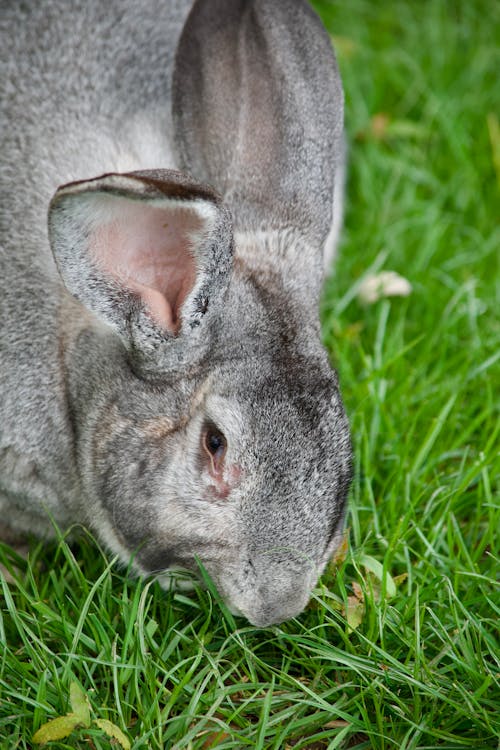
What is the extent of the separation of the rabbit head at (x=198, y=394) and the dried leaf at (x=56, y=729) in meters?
0.62

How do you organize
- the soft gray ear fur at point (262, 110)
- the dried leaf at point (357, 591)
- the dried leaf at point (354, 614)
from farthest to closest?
1. the soft gray ear fur at point (262, 110)
2. the dried leaf at point (357, 591)
3. the dried leaf at point (354, 614)

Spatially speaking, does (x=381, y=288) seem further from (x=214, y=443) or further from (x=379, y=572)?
(x=214, y=443)

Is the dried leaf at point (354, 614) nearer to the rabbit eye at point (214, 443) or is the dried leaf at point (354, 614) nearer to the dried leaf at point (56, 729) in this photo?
the rabbit eye at point (214, 443)

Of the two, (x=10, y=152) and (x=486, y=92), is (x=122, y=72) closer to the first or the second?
(x=10, y=152)

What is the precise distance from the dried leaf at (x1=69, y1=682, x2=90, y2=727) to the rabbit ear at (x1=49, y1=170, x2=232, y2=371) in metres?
1.10

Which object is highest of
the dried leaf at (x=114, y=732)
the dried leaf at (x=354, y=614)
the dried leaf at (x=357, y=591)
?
the dried leaf at (x=114, y=732)

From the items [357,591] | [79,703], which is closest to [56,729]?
[79,703]

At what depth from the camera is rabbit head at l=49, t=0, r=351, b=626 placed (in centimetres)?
345

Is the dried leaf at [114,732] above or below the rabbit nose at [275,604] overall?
below

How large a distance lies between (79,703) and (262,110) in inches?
95.0

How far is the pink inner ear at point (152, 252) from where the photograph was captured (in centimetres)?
352

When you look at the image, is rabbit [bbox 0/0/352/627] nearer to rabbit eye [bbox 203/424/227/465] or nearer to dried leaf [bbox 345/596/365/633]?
rabbit eye [bbox 203/424/227/465]

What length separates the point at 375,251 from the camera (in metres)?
5.80

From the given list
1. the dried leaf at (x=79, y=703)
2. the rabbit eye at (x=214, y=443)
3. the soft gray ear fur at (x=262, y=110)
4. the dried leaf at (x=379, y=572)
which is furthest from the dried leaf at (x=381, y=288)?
the dried leaf at (x=79, y=703)
